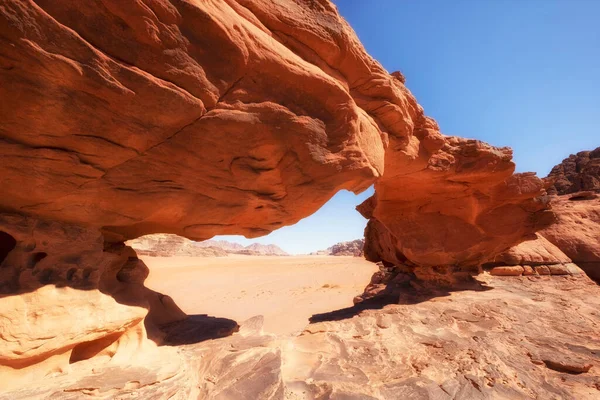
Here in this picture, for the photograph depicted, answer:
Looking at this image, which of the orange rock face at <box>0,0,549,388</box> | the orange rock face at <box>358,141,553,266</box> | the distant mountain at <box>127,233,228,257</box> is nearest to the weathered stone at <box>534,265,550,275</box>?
the orange rock face at <box>358,141,553,266</box>

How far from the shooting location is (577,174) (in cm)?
2173

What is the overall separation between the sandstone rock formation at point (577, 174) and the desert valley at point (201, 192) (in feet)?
58.6

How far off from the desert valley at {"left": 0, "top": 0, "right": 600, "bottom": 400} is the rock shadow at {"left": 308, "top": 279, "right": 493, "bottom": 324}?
3.69 feet

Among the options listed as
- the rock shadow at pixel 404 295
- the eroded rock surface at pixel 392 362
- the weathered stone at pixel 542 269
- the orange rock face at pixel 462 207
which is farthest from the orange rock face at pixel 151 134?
the weathered stone at pixel 542 269

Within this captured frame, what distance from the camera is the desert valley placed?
117 inches

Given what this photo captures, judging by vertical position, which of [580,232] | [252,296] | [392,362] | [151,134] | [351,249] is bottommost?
[252,296]

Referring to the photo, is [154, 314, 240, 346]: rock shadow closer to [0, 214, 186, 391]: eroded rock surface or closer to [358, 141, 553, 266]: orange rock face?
[0, 214, 186, 391]: eroded rock surface

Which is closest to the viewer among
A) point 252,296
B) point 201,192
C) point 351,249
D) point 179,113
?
point 179,113

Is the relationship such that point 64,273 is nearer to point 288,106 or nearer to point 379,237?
point 288,106

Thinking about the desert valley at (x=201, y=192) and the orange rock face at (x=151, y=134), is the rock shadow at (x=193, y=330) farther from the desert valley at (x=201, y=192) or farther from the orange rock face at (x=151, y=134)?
the orange rock face at (x=151, y=134)

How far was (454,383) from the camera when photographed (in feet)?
13.8

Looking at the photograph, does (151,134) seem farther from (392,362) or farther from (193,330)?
(392,362)

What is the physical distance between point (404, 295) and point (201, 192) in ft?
25.8

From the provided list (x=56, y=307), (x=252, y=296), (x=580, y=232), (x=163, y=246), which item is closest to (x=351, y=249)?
(x=163, y=246)
